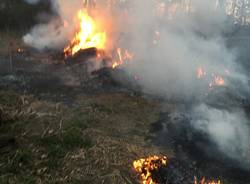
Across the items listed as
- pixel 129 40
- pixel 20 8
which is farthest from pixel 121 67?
pixel 20 8

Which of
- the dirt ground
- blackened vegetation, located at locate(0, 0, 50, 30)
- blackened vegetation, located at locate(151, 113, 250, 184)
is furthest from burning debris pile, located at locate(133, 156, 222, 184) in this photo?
blackened vegetation, located at locate(0, 0, 50, 30)

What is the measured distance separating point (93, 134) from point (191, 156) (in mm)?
4144

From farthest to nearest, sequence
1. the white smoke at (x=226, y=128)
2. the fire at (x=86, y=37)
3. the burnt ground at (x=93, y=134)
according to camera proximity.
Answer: the fire at (x=86, y=37), the white smoke at (x=226, y=128), the burnt ground at (x=93, y=134)

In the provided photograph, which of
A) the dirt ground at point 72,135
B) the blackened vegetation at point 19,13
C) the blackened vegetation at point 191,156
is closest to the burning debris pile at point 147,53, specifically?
the blackened vegetation at point 191,156

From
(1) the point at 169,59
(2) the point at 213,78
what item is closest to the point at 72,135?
(2) the point at 213,78

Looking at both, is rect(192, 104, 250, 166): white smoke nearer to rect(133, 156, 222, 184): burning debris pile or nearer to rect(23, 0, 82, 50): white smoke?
rect(133, 156, 222, 184): burning debris pile

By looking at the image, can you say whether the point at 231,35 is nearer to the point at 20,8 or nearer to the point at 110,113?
the point at 20,8

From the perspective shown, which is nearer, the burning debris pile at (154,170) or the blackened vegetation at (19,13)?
the burning debris pile at (154,170)

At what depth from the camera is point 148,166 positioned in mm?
13742

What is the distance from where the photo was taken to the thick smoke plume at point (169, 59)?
16703 millimetres

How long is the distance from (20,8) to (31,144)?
24.0m

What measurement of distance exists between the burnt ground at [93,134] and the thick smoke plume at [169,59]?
1051 millimetres

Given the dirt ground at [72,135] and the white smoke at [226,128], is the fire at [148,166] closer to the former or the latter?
the dirt ground at [72,135]

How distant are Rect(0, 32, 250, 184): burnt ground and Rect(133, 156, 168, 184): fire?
0.94 feet
